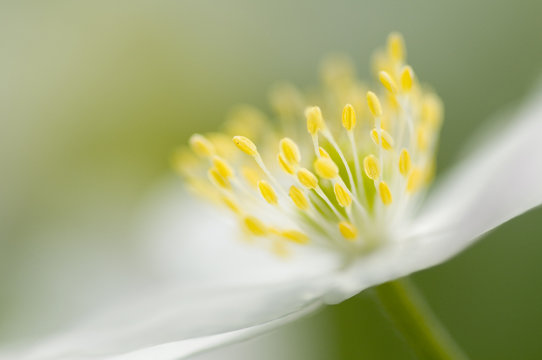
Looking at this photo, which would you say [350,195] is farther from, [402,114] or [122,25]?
[122,25]

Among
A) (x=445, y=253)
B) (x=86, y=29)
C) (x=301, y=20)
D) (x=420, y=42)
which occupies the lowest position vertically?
(x=445, y=253)

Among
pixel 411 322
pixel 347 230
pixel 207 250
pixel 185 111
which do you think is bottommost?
pixel 411 322

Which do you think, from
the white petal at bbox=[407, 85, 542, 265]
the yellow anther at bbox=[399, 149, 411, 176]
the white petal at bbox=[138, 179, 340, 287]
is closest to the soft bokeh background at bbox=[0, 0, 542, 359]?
the white petal at bbox=[138, 179, 340, 287]

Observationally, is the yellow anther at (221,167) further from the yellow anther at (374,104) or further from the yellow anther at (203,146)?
the yellow anther at (374,104)

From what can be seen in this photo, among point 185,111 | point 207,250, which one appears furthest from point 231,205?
point 185,111

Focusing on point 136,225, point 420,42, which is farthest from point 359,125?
point 420,42

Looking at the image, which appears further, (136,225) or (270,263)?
(136,225)

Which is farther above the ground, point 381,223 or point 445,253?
point 381,223

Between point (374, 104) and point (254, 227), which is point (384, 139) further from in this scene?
point (254, 227)

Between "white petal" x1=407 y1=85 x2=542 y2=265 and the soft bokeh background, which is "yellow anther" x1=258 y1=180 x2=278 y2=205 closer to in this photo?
"white petal" x1=407 y1=85 x2=542 y2=265
